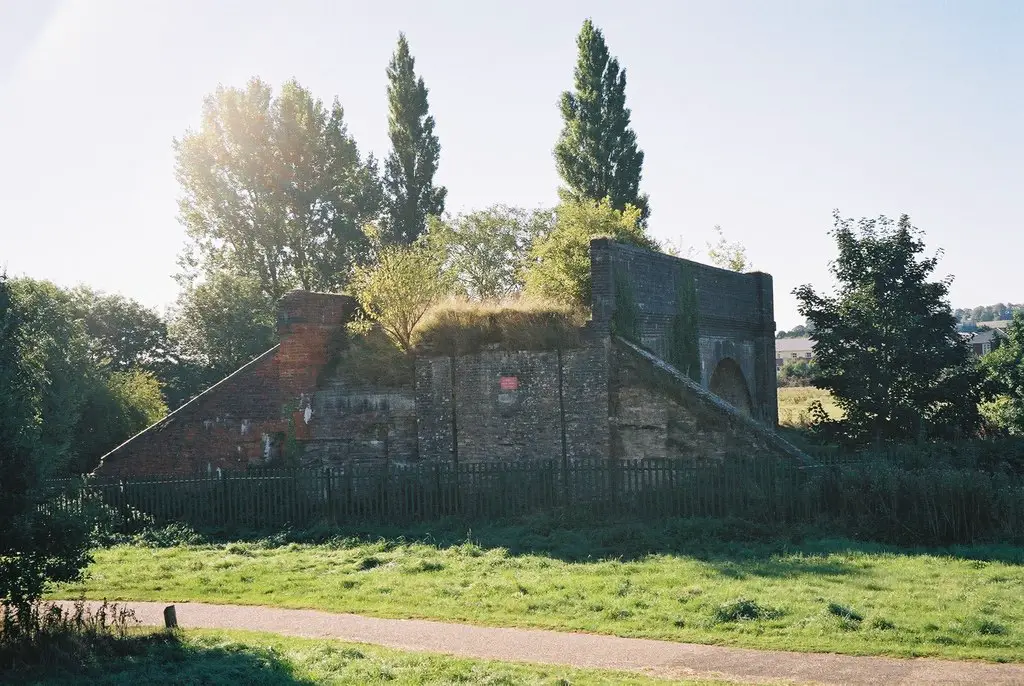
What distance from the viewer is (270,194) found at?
4781 cm

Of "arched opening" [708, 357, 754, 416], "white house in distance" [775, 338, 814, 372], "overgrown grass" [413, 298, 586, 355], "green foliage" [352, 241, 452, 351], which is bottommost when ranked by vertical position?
"arched opening" [708, 357, 754, 416]

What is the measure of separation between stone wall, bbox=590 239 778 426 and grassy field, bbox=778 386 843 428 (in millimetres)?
5148

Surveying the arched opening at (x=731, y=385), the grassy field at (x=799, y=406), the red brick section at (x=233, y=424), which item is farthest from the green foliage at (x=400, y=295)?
the grassy field at (x=799, y=406)

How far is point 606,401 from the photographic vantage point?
19.0 metres

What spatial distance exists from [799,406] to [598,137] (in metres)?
18.3

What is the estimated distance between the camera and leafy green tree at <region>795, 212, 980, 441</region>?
23.4m

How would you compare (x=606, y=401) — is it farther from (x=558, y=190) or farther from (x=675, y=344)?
(x=558, y=190)

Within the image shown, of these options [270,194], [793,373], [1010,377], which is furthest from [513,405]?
[793,373]

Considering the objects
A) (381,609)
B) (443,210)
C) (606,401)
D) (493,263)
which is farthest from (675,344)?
(443,210)

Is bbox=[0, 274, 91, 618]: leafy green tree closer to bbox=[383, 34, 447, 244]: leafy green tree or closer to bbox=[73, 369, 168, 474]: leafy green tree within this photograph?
bbox=[73, 369, 168, 474]: leafy green tree

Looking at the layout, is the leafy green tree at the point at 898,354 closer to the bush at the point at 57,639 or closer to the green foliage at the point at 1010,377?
the green foliage at the point at 1010,377

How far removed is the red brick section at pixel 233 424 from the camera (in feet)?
70.0

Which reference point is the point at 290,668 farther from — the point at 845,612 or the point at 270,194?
the point at 270,194

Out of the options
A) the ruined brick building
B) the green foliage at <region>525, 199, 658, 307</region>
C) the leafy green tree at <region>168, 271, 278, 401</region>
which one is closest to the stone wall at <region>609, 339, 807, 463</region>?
the ruined brick building
